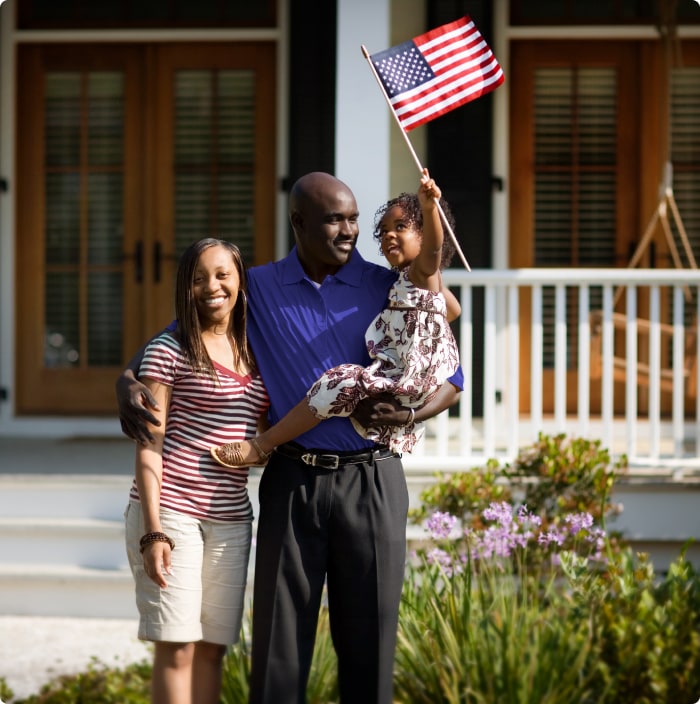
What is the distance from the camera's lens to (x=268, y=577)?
8.95 ft

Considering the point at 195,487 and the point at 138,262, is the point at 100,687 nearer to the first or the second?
the point at 195,487

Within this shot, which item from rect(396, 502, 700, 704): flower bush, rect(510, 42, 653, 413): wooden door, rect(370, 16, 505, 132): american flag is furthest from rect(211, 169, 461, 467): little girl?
rect(510, 42, 653, 413): wooden door

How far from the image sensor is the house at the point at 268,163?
670 centimetres

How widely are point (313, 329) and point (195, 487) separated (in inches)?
19.0

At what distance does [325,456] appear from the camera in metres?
2.71

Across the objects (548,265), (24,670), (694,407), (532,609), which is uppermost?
(548,265)

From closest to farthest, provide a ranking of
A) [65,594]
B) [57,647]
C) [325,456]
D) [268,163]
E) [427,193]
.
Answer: [427,193] < [325,456] < [57,647] < [65,594] < [268,163]

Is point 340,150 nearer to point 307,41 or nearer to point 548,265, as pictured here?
point 307,41

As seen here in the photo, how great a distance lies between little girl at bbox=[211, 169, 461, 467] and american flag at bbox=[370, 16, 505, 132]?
19.8 inches

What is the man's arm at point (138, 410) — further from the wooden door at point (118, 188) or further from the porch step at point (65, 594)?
the wooden door at point (118, 188)

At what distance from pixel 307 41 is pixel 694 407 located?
326cm

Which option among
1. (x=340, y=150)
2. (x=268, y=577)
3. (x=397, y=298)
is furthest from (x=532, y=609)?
(x=340, y=150)

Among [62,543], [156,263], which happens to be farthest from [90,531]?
[156,263]

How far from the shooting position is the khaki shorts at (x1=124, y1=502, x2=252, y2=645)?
2.69 meters
